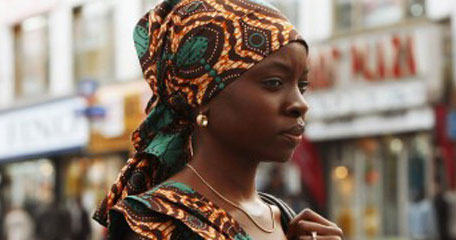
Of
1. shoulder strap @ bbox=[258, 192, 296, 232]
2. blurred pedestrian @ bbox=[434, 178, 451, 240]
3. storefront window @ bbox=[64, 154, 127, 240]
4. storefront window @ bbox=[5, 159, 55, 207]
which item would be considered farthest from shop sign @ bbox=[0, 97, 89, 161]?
shoulder strap @ bbox=[258, 192, 296, 232]

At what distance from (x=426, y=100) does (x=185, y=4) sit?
49.3ft

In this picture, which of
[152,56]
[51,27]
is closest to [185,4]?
[152,56]

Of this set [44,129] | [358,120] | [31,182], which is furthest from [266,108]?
[31,182]

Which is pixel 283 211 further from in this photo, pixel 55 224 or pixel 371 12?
pixel 55 224

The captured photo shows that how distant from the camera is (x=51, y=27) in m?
26.8

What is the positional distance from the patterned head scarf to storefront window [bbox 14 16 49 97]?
24.9 metres

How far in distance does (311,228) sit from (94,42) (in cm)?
2298

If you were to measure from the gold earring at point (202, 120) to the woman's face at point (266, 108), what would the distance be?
17 millimetres

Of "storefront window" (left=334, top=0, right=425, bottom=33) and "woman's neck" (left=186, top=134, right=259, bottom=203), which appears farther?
"storefront window" (left=334, top=0, right=425, bottom=33)

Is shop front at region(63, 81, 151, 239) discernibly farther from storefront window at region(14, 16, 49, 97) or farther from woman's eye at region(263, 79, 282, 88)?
woman's eye at region(263, 79, 282, 88)

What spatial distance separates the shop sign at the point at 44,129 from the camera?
83.0 ft

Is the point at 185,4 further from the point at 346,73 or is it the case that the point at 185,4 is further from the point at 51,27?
the point at 51,27

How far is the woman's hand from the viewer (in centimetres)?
262

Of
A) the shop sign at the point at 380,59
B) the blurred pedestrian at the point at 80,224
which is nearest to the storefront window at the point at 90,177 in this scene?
the blurred pedestrian at the point at 80,224
